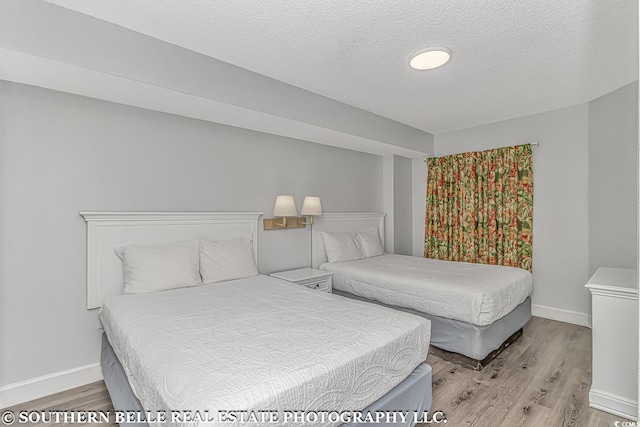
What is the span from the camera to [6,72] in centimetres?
196

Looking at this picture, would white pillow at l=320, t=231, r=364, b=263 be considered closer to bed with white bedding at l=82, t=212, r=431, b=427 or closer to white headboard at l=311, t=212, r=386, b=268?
white headboard at l=311, t=212, r=386, b=268

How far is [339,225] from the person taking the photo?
4.30 meters

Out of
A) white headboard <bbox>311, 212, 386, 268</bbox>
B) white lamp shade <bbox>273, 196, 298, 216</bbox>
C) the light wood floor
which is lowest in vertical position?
the light wood floor

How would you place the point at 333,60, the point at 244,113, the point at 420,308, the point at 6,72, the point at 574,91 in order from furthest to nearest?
the point at 574,91
the point at 420,308
the point at 244,113
the point at 333,60
the point at 6,72

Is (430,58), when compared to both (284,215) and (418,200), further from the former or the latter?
(418,200)

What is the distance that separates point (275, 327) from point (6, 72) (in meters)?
2.23

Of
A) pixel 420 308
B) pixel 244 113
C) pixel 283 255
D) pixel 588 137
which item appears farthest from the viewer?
pixel 283 255

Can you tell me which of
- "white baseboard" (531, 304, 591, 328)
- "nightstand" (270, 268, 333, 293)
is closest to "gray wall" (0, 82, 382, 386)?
"nightstand" (270, 268, 333, 293)

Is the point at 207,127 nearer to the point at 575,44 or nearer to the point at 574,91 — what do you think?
the point at 575,44

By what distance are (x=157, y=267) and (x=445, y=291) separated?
2.35m

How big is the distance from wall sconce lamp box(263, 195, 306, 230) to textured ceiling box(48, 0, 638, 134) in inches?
44.9

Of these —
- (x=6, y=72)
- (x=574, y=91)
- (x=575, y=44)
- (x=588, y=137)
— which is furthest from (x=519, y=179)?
(x=6, y=72)

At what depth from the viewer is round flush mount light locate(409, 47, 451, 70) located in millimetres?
2295

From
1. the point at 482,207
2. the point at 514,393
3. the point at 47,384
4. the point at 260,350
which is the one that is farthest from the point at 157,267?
the point at 482,207
